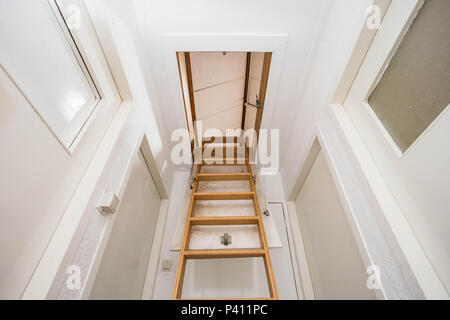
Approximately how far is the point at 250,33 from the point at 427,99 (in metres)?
1.31

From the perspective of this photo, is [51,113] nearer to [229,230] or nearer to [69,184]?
[69,184]

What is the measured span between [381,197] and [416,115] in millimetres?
389

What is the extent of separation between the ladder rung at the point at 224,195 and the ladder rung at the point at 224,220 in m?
0.27

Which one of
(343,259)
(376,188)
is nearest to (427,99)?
(376,188)

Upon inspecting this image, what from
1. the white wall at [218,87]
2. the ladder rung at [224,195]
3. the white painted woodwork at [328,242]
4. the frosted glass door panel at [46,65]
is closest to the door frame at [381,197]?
the white painted woodwork at [328,242]

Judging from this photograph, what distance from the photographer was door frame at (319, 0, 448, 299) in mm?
695

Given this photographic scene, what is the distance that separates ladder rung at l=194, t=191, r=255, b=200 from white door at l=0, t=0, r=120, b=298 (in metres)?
0.98

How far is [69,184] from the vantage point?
870 millimetres

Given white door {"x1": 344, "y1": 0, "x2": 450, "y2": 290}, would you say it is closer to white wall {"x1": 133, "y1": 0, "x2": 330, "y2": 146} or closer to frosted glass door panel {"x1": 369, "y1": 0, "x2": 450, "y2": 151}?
frosted glass door panel {"x1": 369, "y1": 0, "x2": 450, "y2": 151}

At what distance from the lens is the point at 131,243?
4.91 ft

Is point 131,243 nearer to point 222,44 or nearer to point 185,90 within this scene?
point 185,90

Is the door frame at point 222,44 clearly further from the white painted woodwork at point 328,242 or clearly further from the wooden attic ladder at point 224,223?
the wooden attic ladder at point 224,223

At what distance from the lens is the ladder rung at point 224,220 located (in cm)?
150

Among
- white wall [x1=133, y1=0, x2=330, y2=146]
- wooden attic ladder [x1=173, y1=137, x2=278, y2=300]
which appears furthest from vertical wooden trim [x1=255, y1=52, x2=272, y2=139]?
wooden attic ladder [x1=173, y1=137, x2=278, y2=300]
